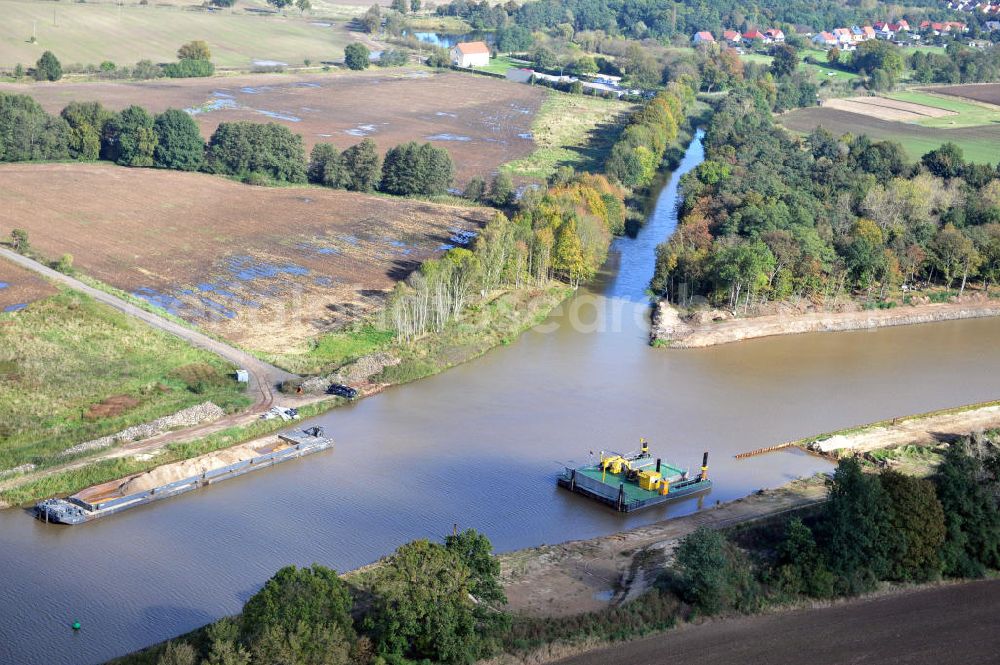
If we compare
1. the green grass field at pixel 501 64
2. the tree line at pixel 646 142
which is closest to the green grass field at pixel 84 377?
the tree line at pixel 646 142

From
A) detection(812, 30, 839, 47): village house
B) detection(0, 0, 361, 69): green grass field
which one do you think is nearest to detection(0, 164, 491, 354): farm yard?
detection(0, 0, 361, 69): green grass field

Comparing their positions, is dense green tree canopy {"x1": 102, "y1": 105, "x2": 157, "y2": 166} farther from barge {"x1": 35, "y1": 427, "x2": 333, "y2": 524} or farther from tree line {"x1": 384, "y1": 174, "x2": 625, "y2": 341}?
barge {"x1": 35, "y1": 427, "x2": 333, "y2": 524}

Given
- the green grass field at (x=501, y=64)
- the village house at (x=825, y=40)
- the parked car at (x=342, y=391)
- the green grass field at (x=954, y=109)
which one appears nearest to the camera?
the parked car at (x=342, y=391)

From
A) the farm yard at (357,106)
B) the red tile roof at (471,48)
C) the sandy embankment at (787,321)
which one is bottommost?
the sandy embankment at (787,321)

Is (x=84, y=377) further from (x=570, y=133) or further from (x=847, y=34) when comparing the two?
(x=847, y=34)

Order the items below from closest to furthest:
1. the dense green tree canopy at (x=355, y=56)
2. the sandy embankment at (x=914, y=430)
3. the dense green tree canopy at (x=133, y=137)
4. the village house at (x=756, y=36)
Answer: the sandy embankment at (x=914, y=430) < the dense green tree canopy at (x=133, y=137) < the dense green tree canopy at (x=355, y=56) < the village house at (x=756, y=36)

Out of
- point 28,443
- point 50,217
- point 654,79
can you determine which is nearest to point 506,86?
point 654,79

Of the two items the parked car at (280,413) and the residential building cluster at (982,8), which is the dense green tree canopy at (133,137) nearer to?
the parked car at (280,413)
